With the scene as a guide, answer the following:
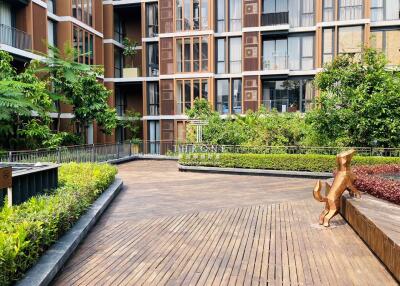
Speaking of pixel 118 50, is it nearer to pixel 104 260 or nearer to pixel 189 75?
pixel 189 75

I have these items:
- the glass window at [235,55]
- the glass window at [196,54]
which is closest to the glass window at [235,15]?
the glass window at [235,55]

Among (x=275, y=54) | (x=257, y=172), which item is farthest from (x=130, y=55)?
(x=257, y=172)

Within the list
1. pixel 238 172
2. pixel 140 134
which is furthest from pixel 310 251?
pixel 140 134

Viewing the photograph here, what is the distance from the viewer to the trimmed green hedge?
1574cm

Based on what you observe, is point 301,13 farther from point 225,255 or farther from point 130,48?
point 225,255

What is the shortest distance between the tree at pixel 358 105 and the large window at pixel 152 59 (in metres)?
16.5

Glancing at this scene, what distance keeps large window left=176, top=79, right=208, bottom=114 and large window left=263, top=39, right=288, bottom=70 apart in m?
4.87

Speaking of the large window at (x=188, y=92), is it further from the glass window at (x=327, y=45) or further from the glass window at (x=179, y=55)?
the glass window at (x=327, y=45)

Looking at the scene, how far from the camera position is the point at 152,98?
30828 mm

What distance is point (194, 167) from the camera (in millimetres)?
18141

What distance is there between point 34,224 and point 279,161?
1291 centimetres

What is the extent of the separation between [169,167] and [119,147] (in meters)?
4.54

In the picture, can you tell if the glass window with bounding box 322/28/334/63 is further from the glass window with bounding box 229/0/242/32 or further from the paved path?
the paved path

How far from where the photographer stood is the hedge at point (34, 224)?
4477 mm
